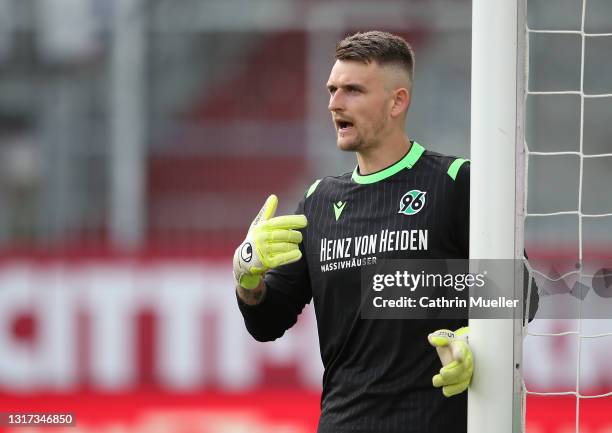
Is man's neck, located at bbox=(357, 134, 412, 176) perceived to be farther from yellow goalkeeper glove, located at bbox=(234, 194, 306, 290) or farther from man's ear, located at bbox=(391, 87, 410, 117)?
yellow goalkeeper glove, located at bbox=(234, 194, 306, 290)

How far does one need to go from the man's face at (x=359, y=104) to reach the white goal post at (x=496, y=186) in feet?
1.52

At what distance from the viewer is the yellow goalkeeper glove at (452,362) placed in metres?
2.63

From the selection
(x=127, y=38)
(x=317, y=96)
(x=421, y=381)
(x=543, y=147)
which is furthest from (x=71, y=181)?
(x=421, y=381)

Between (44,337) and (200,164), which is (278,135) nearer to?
(200,164)

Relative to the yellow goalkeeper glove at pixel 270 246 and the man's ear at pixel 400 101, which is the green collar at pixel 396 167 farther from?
the yellow goalkeeper glove at pixel 270 246

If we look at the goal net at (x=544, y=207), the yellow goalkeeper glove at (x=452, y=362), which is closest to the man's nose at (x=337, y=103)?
the goal net at (x=544, y=207)

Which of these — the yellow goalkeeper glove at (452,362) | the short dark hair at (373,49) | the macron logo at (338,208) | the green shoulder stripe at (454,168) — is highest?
the short dark hair at (373,49)

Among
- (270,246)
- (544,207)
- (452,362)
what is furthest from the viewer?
(544,207)

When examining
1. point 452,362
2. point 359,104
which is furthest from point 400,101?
point 452,362

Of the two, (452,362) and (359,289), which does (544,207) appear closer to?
(359,289)

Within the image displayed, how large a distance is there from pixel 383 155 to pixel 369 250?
0.99 ft

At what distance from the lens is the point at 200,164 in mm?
9305

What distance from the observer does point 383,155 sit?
10.4 ft

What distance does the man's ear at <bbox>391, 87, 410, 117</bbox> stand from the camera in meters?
3.23
